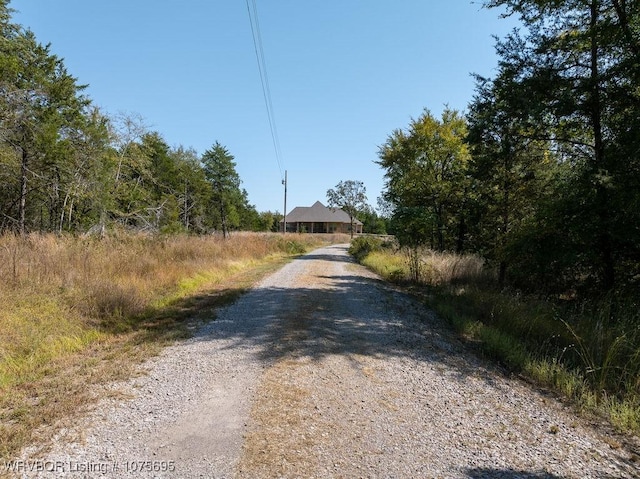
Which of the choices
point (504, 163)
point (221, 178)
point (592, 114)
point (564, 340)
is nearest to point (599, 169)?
point (592, 114)

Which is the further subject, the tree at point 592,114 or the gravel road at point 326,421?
the tree at point 592,114

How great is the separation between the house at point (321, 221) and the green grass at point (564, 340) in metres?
64.3

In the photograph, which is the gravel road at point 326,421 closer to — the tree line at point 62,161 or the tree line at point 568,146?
the tree line at point 568,146

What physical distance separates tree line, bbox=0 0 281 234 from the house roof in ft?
148

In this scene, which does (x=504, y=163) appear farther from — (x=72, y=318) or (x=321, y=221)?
(x=321, y=221)

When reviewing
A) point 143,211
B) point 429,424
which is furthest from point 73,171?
point 429,424

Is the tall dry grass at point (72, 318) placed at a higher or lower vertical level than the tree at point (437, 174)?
lower

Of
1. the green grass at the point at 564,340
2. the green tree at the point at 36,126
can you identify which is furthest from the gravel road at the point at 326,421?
the green tree at the point at 36,126

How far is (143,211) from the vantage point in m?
22.4

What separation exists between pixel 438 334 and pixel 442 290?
16.3 ft

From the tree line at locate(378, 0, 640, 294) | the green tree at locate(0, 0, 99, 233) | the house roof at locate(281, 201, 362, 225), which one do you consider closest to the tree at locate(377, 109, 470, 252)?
the tree line at locate(378, 0, 640, 294)

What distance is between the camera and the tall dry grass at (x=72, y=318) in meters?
3.58

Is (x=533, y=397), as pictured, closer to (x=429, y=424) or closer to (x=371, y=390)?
(x=429, y=424)

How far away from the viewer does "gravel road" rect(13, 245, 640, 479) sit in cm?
269
